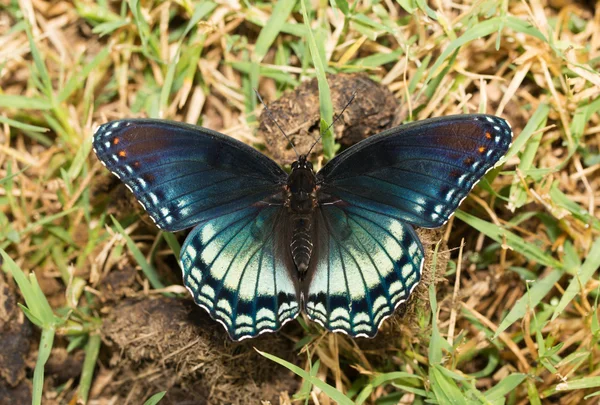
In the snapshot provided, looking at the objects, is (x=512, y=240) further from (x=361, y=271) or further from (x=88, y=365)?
(x=88, y=365)

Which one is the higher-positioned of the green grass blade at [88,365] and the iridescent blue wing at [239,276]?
the iridescent blue wing at [239,276]

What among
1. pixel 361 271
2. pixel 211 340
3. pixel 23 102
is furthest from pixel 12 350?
pixel 361 271

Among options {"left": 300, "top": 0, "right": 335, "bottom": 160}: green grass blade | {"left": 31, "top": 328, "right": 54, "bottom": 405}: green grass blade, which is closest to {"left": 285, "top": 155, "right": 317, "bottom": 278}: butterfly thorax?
{"left": 300, "top": 0, "right": 335, "bottom": 160}: green grass blade

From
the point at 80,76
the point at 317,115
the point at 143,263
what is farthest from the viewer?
the point at 80,76

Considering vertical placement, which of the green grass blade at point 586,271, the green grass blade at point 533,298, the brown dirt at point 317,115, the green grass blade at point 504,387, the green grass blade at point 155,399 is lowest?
the green grass blade at point 155,399

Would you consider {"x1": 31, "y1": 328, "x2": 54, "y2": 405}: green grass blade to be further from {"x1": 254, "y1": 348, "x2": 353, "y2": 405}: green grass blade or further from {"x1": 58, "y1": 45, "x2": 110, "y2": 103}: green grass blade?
{"x1": 58, "y1": 45, "x2": 110, "y2": 103}: green grass blade

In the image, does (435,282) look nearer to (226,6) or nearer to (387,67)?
(387,67)

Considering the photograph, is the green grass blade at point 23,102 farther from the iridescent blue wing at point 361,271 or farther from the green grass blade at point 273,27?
the iridescent blue wing at point 361,271

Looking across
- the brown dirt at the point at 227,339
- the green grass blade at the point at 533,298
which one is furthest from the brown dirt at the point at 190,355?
the green grass blade at the point at 533,298
